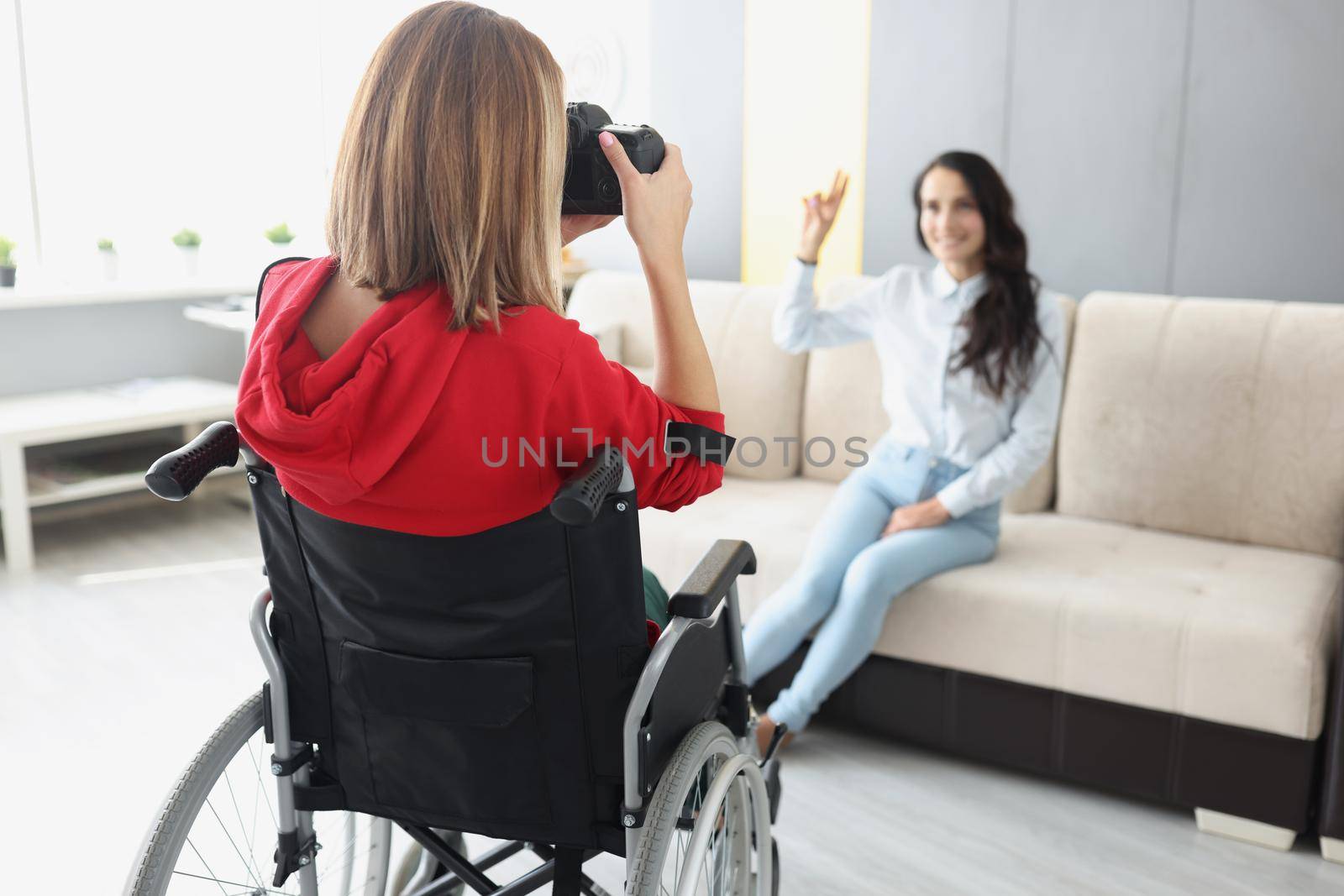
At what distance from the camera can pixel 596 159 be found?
1217 millimetres

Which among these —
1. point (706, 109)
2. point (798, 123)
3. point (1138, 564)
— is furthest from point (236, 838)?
point (706, 109)

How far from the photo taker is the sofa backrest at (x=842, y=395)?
8.93 ft

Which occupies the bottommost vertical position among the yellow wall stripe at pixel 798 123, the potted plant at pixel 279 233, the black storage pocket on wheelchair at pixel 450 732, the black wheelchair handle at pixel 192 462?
the black storage pocket on wheelchair at pixel 450 732

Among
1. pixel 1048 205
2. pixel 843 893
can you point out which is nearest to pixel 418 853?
pixel 843 893

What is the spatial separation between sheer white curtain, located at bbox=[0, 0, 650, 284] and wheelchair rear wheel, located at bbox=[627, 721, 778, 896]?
2783 mm

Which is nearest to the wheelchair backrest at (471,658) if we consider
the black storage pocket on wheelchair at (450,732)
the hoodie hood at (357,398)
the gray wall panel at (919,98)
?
the black storage pocket on wheelchair at (450,732)

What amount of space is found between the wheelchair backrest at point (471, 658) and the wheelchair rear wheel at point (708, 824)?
7cm

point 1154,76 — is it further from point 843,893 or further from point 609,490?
point 609,490

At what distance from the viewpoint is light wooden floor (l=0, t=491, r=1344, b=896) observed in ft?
6.06

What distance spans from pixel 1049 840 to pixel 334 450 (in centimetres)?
144

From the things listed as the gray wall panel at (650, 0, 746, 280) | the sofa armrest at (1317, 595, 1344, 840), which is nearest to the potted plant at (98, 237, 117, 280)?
the gray wall panel at (650, 0, 746, 280)

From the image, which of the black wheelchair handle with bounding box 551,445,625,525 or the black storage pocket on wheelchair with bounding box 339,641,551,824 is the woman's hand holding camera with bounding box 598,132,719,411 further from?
the black storage pocket on wheelchair with bounding box 339,641,551,824

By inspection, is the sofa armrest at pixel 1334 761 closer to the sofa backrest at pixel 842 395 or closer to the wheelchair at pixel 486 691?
the sofa backrest at pixel 842 395

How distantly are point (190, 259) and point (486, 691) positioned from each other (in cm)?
353
